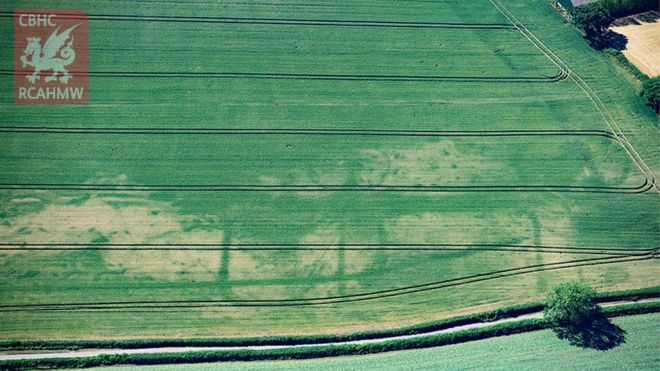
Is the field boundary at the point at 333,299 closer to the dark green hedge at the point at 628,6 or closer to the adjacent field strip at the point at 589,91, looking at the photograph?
the adjacent field strip at the point at 589,91

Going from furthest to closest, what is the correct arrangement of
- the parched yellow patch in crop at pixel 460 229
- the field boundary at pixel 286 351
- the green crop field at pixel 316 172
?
the parched yellow patch in crop at pixel 460 229 < the green crop field at pixel 316 172 < the field boundary at pixel 286 351

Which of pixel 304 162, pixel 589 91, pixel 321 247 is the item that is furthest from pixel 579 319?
pixel 304 162

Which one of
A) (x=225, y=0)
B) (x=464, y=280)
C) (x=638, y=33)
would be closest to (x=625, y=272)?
(x=464, y=280)

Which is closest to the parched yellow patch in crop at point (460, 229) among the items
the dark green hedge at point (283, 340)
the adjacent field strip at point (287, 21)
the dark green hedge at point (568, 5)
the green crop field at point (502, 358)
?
the dark green hedge at point (283, 340)

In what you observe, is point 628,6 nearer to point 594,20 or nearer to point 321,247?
point 594,20

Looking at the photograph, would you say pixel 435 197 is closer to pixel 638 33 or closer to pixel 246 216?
pixel 246 216

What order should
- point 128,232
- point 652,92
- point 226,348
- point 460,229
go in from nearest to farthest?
point 226,348 < point 128,232 < point 460,229 < point 652,92

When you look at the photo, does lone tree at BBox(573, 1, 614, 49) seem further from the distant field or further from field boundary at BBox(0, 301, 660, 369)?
field boundary at BBox(0, 301, 660, 369)
